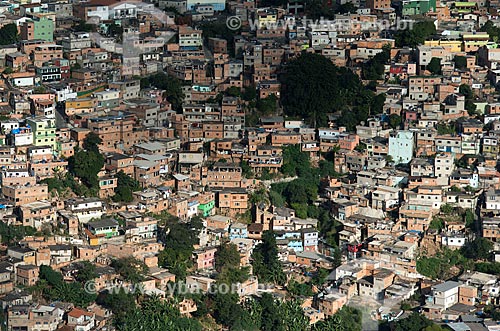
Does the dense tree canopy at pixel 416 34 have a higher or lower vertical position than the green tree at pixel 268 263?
higher

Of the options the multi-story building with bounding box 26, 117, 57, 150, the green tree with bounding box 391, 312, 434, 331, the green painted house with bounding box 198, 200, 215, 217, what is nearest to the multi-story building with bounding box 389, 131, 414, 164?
the green painted house with bounding box 198, 200, 215, 217

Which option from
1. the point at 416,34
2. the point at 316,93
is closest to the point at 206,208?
the point at 316,93

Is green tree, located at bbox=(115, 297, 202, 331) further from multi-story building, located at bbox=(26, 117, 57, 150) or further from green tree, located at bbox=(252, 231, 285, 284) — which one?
multi-story building, located at bbox=(26, 117, 57, 150)

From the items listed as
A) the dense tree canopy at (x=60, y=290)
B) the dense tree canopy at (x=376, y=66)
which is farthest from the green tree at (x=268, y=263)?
the dense tree canopy at (x=376, y=66)

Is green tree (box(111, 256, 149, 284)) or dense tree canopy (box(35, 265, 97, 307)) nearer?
dense tree canopy (box(35, 265, 97, 307))

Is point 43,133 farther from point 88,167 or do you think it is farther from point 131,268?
point 131,268

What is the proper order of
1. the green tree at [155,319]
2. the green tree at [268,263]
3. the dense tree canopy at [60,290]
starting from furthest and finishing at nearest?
1. the green tree at [268,263]
2. the dense tree canopy at [60,290]
3. the green tree at [155,319]

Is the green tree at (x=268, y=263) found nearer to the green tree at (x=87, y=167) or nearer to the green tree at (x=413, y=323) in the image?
the green tree at (x=413, y=323)

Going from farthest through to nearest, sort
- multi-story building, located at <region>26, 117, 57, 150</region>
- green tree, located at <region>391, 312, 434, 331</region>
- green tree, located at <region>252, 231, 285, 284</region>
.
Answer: multi-story building, located at <region>26, 117, 57, 150</region> → green tree, located at <region>252, 231, 285, 284</region> → green tree, located at <region>391, 312, 434, 331</region>

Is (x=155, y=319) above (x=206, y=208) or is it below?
below

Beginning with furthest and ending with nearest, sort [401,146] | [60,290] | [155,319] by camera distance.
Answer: [401,146], [60,290], [155,319]

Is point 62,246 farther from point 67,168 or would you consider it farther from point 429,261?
point 429,261
